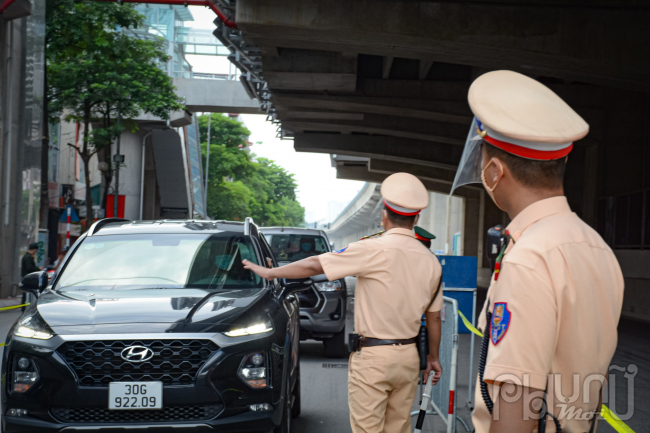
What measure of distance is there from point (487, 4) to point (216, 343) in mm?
12631

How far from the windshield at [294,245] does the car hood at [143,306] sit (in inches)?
251

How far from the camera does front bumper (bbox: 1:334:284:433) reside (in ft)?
14.3

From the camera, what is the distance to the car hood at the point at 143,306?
183 inches

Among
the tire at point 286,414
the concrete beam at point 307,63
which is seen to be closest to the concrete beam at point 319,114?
the concrete beam at point 307,63

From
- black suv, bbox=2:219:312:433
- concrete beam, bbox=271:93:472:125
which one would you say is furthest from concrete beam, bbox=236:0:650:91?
black suv, bbox=2:219:312:433

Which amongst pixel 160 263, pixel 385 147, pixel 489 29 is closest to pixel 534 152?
pixel 160 263

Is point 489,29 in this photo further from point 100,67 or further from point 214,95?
point 214,95

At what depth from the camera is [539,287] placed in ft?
5.87

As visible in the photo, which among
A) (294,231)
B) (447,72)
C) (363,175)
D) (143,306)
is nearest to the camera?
(143,306)

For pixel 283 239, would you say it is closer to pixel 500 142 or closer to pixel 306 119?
pixel 500 142

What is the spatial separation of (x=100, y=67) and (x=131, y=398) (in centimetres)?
2564

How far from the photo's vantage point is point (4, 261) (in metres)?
20.8

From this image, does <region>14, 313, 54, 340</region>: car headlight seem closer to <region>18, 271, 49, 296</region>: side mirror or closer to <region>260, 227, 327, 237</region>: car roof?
<region>18, 271, 49, 296</region>: side mirror

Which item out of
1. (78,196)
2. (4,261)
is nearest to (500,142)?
(4,261)
